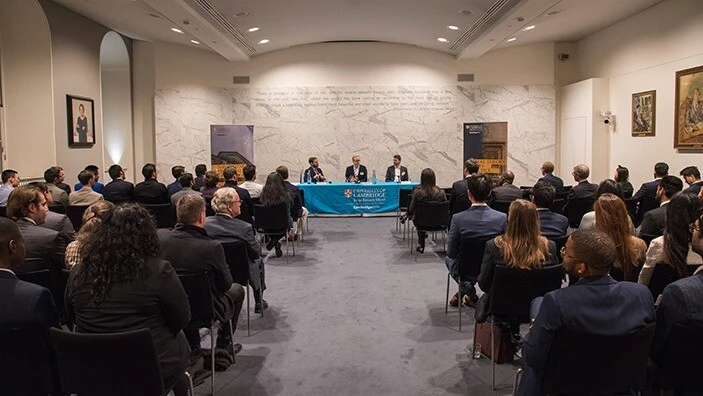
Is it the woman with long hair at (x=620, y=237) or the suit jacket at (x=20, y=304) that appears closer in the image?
the suit jacket at (x=20, y=304)

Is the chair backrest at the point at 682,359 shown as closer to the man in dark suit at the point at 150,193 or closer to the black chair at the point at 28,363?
the black chair at the point at 28,363

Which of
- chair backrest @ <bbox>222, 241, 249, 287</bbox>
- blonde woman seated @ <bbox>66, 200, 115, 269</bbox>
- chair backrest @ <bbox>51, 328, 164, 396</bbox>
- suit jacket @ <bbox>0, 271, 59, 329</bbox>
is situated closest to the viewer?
chair backrest @ <bbox>51, 328, 164, 396</bbox>

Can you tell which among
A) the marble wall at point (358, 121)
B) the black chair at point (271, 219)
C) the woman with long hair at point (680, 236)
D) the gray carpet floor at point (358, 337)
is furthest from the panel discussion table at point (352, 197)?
the woman with long hair at point (680, 236)

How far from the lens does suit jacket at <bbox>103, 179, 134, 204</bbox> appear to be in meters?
7.67

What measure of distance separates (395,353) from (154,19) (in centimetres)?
803

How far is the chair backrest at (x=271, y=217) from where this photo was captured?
7094mm

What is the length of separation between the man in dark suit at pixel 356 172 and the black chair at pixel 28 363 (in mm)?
9212

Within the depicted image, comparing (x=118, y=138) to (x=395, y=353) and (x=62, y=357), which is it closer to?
(x=395, y=353)

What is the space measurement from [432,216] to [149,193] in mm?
3784

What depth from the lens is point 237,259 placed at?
430 cm

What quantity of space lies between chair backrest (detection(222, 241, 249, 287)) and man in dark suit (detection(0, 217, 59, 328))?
74.2 inches

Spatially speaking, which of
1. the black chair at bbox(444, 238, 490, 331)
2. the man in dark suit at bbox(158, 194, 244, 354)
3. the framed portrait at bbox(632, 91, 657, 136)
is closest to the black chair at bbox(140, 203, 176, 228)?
the man in dark suit at bbox(158, 194, 244, 354)

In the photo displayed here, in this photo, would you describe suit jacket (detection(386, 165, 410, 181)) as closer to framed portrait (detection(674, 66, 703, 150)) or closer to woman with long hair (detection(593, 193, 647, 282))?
framed portrait (detection(674, 66, 703, 150))

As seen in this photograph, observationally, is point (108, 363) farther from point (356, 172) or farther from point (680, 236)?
point (356, 172)
